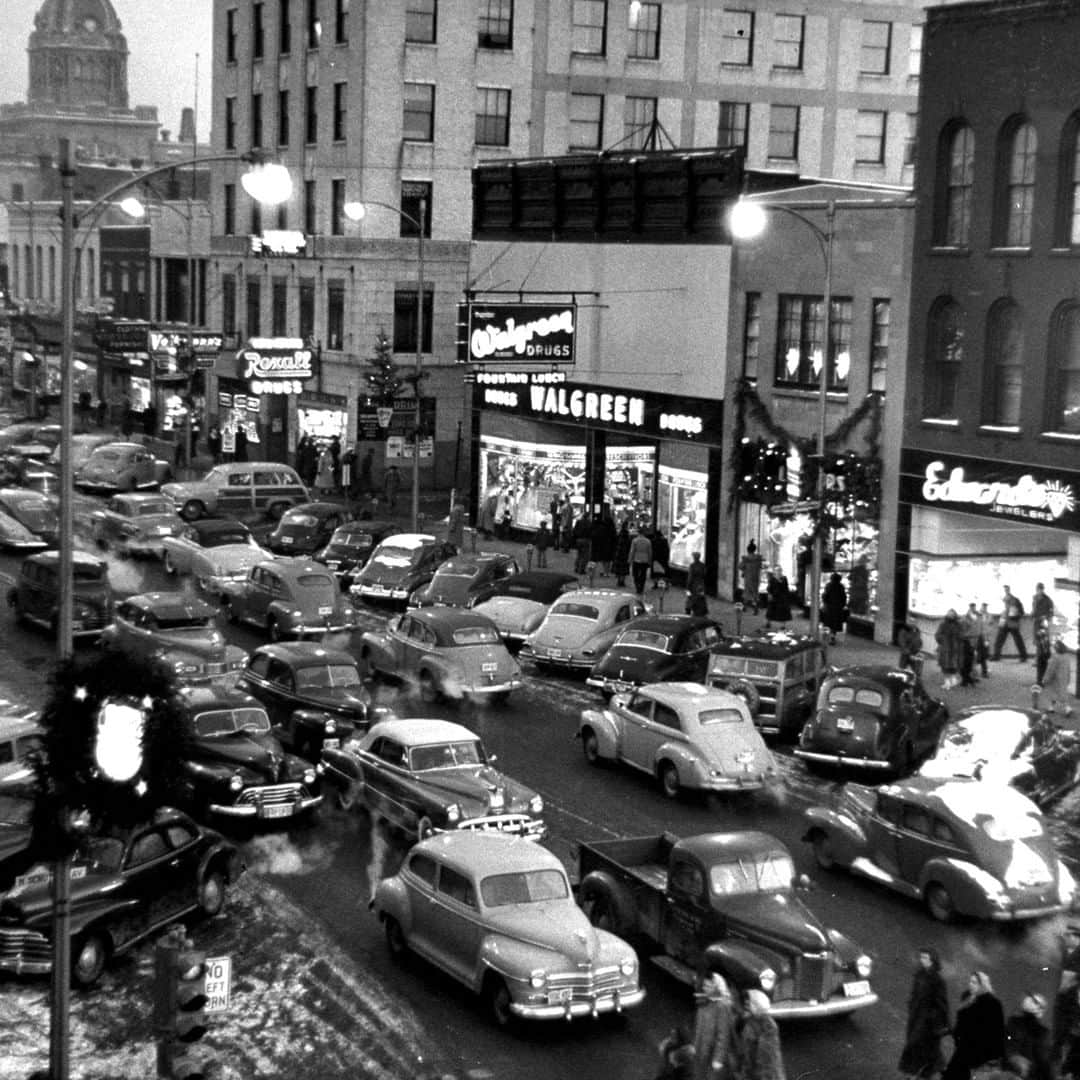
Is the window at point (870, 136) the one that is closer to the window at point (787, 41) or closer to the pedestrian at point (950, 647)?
the window at point (787, 41)

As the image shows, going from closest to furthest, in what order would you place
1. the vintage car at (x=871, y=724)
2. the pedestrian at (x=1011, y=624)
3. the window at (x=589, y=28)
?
the vintage car at (x=871, y=724)
the pedestrian at (x=1011, y=624)
the window at (x=589, y=28)

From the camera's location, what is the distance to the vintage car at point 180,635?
31.4 m

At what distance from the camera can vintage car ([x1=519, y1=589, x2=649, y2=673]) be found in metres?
35.6

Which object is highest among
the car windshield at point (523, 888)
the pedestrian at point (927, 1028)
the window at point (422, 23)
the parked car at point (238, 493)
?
the window at point (422, 23)

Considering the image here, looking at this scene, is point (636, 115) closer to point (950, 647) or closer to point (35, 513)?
point (35, 513)

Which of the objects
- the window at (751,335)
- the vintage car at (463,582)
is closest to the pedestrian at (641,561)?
the vintage car at (463,582)

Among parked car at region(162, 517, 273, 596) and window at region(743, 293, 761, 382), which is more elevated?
window at region(743, 293, 761, 382)

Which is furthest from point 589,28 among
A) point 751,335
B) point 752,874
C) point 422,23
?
point 752,874

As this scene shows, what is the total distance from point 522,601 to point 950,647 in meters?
9.10

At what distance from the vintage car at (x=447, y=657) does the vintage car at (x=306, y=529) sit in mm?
14356

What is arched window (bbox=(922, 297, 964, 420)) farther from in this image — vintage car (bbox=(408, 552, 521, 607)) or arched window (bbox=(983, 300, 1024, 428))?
vintage car (bbox=(408, 552, 521, 607))

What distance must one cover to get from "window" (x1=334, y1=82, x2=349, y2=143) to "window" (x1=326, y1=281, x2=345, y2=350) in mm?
5291

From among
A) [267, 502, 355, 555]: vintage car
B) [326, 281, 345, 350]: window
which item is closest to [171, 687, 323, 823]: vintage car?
[267, 502, 355, 555]: vintage car

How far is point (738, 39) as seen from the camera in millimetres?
66938
